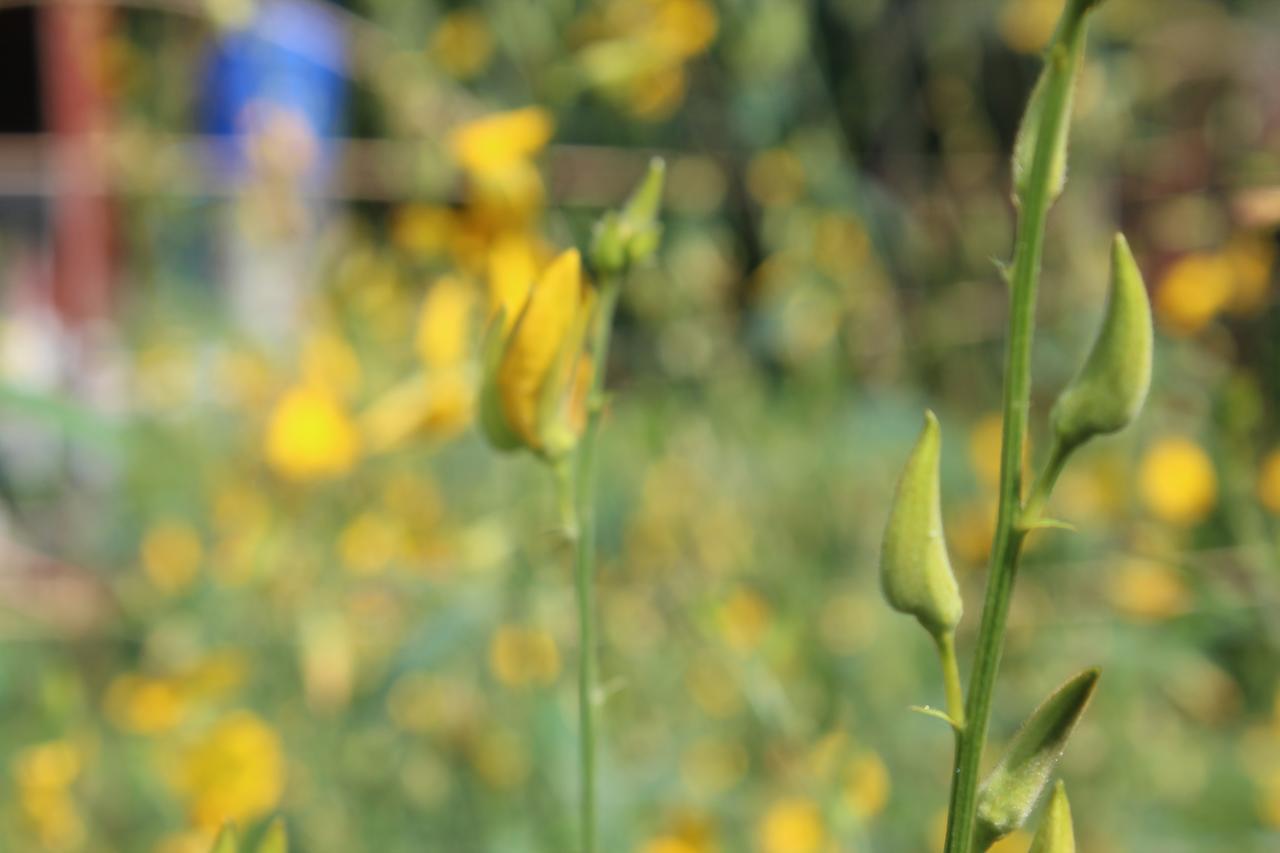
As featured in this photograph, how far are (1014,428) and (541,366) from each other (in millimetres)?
168

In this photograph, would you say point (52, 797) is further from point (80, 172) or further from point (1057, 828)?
point (80, 172)

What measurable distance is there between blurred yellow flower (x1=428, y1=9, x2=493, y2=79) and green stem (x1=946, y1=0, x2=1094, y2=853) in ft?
4.05

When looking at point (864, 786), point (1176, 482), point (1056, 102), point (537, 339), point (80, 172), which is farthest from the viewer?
point (80, 172)

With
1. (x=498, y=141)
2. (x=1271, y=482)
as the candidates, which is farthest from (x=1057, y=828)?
(x=1271, y=482)

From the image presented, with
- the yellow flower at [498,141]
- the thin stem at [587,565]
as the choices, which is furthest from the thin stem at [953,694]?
the yellow flower at [498,141]

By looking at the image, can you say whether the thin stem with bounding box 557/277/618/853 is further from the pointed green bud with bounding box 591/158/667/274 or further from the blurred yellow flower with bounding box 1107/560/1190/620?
the blurred yellow flower with bounding box 1107/560/1190/620

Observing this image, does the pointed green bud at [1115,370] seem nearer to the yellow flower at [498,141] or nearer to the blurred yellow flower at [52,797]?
the yellow flower at [498,141]

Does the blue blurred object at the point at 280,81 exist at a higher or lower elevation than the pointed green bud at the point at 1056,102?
higher

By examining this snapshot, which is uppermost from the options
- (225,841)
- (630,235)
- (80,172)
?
(80,172)

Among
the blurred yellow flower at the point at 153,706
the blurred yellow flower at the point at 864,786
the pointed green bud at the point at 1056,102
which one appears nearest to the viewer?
the pointed green bud at the point at 1056,102

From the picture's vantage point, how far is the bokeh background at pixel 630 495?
0.89 m

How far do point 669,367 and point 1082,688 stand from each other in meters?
1.13

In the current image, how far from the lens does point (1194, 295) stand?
1.08 m

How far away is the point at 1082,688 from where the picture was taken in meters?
0.26
